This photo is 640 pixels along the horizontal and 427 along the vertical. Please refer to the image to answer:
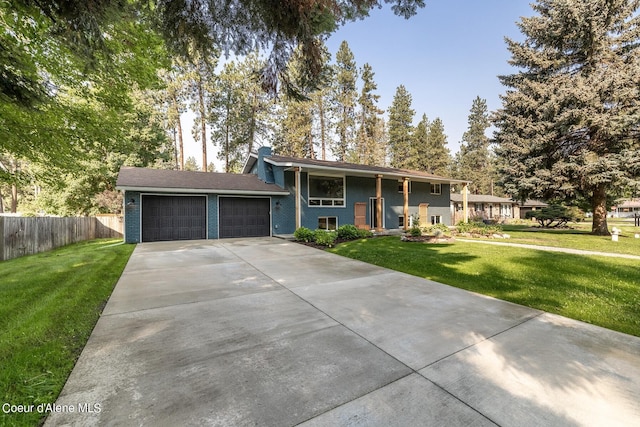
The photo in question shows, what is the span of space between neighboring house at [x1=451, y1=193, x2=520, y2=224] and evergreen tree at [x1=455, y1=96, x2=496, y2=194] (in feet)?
25.0

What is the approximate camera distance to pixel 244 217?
46.4ft

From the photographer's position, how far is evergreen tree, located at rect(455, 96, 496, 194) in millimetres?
43281

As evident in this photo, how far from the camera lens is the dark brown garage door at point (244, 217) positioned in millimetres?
13695

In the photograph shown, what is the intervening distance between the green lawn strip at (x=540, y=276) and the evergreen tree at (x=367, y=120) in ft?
77.5

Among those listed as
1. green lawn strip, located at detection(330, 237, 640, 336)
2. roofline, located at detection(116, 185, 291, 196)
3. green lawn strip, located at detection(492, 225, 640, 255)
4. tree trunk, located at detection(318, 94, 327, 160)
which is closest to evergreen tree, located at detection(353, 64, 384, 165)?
tree trunk, located at detection(318, 94, 327, 160)

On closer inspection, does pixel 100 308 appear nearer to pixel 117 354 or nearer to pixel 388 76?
pixel 117 354

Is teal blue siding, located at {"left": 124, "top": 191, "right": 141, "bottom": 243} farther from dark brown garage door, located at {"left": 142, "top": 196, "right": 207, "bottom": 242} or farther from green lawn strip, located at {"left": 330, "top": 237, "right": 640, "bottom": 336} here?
green lawn strip, located at {"left": 330, "top": 237, "right": 640, "bottom": 336}

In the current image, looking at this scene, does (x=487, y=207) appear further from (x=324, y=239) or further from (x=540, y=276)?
(x=540, y=276)

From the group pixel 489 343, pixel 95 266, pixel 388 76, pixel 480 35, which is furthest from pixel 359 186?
pixel 489 343

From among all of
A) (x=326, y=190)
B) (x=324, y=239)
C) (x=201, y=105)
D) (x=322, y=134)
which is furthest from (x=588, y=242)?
(x=201, y=105)

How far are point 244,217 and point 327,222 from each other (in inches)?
179

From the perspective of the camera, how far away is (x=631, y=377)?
2.29 metres

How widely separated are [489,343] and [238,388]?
8.13 ft

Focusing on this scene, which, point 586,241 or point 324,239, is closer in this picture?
point 324,239
